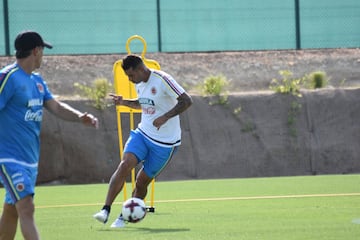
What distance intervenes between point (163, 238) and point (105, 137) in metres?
11.7

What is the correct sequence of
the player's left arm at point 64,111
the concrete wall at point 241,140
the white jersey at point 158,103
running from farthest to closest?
the concrete wall at point 241,140, the white jersey at point 158,103, the player's left arm at point 64,111

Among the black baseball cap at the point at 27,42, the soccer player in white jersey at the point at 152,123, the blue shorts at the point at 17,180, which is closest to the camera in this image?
the blue shorts at the point at 17,180

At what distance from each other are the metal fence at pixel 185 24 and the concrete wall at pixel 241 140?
2828 mm

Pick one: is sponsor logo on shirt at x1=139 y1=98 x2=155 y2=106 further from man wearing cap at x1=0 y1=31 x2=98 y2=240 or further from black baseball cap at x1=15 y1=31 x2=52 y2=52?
black baseball cap at x1=15 y1=31 x2=52 y2=52

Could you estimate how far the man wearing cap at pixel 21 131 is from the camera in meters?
7.44

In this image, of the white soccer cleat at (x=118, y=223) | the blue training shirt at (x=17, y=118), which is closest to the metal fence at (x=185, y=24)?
the white soccer cleat at (x=118, y=223)

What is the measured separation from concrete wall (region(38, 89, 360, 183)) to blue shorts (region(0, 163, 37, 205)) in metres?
13.5

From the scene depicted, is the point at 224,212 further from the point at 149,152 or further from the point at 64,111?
the point at 64,111

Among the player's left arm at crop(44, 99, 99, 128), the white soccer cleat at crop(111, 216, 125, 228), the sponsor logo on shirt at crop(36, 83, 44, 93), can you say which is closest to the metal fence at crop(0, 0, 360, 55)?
the white soccer cleat at crop(111, 216, 125, 228)

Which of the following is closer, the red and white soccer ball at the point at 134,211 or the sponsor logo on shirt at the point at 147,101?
the red and white soccer ball at the point at 134,211

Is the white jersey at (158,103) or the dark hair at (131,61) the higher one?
the dark hair at (131,61)

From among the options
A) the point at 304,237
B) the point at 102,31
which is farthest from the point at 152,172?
the point at 102,31

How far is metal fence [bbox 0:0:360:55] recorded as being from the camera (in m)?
23.8

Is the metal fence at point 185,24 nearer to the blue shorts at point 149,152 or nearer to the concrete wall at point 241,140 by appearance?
the concrete wall at point 241,140
